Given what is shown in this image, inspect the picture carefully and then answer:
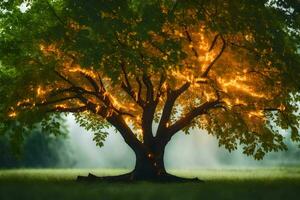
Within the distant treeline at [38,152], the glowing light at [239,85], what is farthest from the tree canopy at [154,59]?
the distant treeline at [38,152]

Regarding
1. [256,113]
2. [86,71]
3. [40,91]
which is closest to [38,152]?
[40,91]

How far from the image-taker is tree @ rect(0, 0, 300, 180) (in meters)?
22.7

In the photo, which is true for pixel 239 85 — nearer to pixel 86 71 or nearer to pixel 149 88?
pixel 149 88

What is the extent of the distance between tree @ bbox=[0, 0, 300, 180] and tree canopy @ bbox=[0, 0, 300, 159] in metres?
0.06

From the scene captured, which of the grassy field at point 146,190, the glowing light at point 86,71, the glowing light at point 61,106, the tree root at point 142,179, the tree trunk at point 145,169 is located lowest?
the grassy field at point 146,190

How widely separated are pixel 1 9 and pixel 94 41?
976 cm

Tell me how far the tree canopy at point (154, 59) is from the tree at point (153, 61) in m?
0.06

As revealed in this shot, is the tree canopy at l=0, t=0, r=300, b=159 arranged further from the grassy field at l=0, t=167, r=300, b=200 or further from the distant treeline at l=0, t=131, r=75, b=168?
the distant treeline at l=0, t=131, r=75, b=168

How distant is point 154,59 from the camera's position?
22953mm

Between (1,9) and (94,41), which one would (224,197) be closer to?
(94,41)

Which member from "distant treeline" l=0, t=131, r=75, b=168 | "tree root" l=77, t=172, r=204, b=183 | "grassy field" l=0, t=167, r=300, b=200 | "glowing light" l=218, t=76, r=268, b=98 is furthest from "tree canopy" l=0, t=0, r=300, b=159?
"distant treeline" l=0, t=131, r=75, b=168

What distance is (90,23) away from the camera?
72.8ft

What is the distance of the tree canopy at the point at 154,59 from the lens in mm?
22641

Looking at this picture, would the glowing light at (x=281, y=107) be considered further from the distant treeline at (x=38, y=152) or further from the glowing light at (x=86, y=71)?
the distant treeline at (x=38, y=152)
